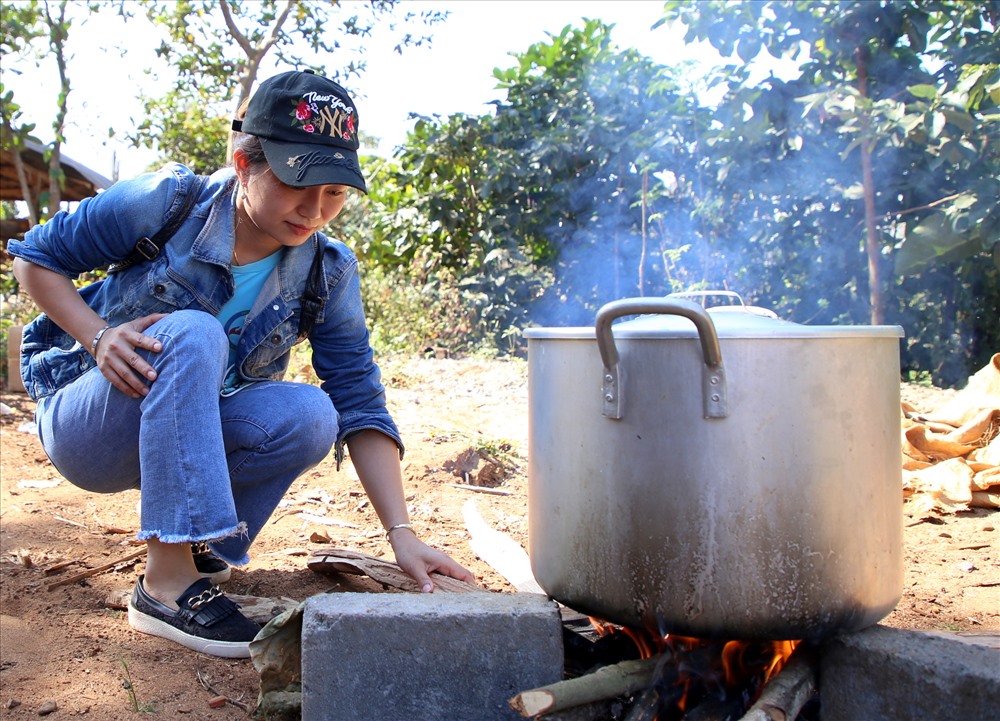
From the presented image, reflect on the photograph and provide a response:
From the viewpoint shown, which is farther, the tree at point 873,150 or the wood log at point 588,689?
the tree at point 873,150

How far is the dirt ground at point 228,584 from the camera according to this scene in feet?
6.03

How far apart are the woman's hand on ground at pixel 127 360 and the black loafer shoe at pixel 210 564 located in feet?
2.55

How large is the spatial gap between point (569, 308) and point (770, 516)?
696 centimetres

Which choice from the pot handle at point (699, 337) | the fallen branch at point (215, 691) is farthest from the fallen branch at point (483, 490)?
the pot handle at point (699, 337)

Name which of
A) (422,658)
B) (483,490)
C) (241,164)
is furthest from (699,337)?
(483,490)

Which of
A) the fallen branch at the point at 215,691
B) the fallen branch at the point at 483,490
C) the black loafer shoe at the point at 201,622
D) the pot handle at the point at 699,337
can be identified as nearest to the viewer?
the pot handle at the point at 699,337

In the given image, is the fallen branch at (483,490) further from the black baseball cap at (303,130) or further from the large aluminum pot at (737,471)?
the large aluminum pot at (737,471)

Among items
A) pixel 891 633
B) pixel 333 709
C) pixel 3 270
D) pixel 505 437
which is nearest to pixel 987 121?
pixel 505 437

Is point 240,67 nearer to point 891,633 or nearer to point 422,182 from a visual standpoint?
point 422,182

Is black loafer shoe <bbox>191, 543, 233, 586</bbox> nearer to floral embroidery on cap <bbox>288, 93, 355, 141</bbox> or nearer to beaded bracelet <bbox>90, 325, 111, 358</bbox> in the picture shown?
beaded bracelet <bbox>90, 325, 111, 358</bbox>

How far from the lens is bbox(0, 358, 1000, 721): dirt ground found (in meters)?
1.84

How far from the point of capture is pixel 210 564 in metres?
2.54

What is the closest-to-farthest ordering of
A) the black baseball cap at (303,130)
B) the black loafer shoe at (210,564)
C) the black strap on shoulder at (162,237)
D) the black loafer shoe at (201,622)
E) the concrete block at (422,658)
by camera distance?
the concrete block at (422,658)
the black baseball cap at (303,130)
the black loafer shoe at (201,622)
the black strap on shoulder at (162,237)
the black loafer shoe at (210,564)

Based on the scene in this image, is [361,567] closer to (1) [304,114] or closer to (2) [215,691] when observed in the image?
(2) [215,691]
